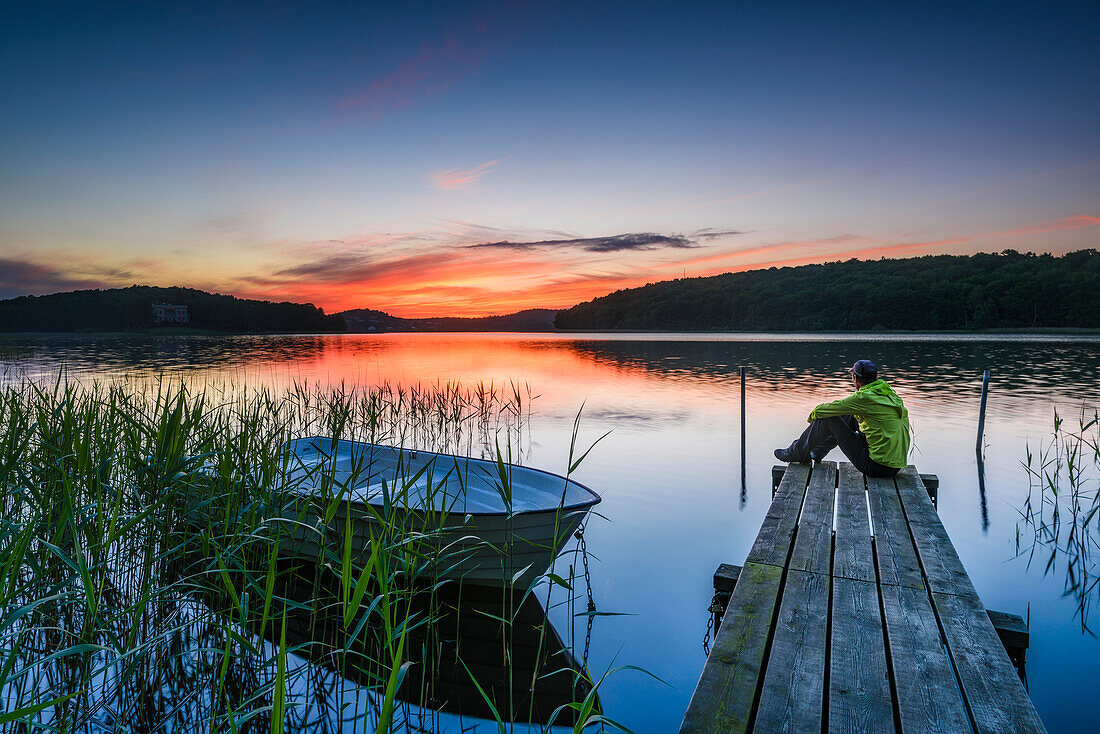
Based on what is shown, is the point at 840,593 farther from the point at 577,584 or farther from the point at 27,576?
the point at 27,576

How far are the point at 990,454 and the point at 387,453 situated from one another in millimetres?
12639

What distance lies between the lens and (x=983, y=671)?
2820 mm

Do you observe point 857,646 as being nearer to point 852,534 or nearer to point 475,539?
point 852,534

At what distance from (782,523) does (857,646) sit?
2.16 meters

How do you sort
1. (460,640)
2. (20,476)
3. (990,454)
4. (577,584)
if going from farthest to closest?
(990,454), (577,584), (460,640), (20,476)

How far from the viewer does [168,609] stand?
479 centimetres

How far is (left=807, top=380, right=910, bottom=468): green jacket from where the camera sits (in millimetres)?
6527

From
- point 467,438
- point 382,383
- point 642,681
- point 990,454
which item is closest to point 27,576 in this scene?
point 642,681

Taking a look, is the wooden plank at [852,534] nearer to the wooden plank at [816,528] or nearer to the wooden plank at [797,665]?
the wooden plank at [816,528]

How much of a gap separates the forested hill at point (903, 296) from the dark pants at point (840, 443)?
78698 mm

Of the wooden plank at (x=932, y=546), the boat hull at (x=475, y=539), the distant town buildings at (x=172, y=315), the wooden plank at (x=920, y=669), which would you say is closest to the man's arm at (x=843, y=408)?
the wooden plank at (x=932, y=546)

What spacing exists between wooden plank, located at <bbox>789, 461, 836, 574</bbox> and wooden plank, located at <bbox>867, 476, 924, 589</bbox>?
0.37 m

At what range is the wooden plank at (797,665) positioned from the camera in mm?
2564

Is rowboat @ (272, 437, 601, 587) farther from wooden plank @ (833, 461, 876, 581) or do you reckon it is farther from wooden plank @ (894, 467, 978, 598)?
wooden plank @ (894, 467, 978, 598)
